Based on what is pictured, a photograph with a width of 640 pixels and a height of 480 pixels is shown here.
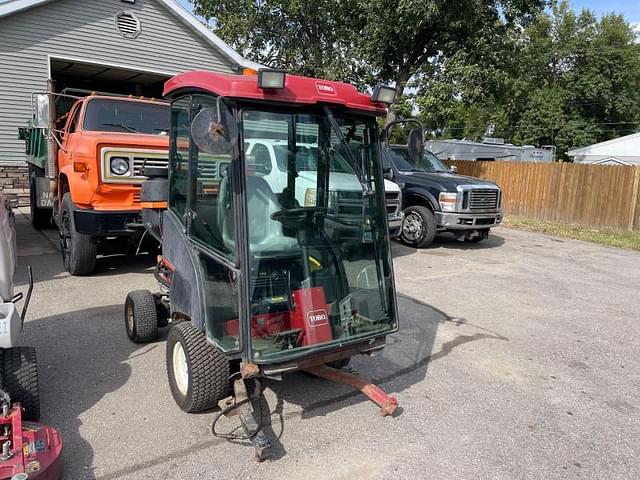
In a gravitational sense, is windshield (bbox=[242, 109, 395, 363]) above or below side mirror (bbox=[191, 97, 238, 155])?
below

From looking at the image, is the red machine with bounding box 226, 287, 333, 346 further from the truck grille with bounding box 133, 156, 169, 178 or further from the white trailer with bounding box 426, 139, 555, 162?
the white trailer with bounding box 426, 139, 555, 162

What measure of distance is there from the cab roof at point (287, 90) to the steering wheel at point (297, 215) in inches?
28.2

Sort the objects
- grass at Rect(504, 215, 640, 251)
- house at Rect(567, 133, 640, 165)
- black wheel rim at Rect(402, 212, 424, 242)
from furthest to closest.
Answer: house at Rect(567, 133, 640, 165) < grass at Rect(504, 215, 640, 251) < black wheel rim at Rect(402, 212, 424, 242)

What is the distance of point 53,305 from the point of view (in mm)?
5855

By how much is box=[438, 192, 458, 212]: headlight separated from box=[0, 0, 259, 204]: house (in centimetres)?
786

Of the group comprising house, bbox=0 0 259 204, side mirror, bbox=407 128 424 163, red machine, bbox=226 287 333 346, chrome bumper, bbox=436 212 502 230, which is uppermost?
house, bbox=0 0 259 204

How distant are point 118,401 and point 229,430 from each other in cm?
98

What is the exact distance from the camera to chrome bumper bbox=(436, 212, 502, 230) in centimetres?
1019

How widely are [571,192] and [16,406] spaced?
51.3 feet

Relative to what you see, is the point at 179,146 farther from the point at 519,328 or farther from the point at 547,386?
the point at 519,328

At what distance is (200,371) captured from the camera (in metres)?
3.31

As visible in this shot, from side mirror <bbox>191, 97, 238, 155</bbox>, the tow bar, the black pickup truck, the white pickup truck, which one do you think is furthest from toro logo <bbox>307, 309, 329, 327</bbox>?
the black pickup truck

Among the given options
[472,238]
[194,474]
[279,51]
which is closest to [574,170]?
[472,238]

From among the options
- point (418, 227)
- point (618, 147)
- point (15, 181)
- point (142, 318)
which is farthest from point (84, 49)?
point (618, 147)
